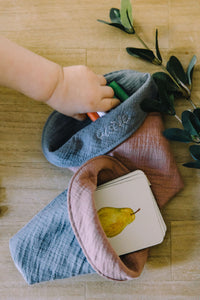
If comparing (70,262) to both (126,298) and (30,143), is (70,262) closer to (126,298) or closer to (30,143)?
(126,298)

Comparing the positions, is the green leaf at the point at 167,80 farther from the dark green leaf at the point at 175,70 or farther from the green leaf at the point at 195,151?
the green leaf at the point at 195,151

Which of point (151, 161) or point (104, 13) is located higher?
point (104, 13)

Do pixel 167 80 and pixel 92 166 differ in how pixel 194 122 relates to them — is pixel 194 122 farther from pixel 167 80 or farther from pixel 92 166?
pixel 92 166

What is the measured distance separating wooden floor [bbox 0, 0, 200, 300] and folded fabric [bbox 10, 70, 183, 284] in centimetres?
4

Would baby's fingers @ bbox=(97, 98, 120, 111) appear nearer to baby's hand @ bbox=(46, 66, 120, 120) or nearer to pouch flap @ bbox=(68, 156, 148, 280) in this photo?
baby's hand @ bbox=(46, 66, 120, 120)

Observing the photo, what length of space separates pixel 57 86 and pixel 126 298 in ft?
1.64

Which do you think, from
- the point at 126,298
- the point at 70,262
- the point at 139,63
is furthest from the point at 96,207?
the point at 139,63

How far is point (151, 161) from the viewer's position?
2.24 ft

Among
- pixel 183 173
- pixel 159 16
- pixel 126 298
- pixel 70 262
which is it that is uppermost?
pixel 159 16

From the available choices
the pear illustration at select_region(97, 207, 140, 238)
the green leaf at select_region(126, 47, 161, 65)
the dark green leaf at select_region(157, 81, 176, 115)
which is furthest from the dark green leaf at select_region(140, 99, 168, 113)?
the pear illustration at select_region(97, 207, 140, 238)

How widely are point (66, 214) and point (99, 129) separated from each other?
0.20m

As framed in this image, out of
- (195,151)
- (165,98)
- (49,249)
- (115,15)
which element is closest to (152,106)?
(165,98)

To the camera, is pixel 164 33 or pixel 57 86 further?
pixel 164 33

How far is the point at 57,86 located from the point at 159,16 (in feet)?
1.08
